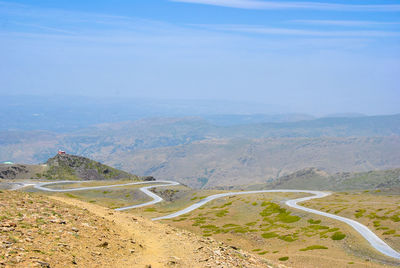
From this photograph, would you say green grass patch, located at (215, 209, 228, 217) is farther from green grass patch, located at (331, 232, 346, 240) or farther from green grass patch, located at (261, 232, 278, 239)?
green grass patch, located at (331, 232, 346, 240)

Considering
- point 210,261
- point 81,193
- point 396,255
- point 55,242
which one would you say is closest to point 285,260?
point 396,255

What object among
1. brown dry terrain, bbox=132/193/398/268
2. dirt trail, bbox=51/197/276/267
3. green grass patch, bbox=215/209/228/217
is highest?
dirt trail, bbox=51/197/276/267

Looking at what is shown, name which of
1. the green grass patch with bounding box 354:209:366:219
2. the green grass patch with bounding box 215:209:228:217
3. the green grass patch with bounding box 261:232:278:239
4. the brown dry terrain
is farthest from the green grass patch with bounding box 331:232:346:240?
the green grass patch with bounding box 215:209:228:217

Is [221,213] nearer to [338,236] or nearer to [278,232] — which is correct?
[278,232]

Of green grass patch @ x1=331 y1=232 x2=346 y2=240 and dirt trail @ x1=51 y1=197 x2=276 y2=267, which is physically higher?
dirt trail @ x1=51 y1=197 x2=276 y2=267

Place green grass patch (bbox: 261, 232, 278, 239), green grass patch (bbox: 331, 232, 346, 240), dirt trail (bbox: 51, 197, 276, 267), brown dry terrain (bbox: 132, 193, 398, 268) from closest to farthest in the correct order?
1. dirt trail (bbox: 51, 197, 276, 267)
2. brown dry terrain (bbox: 132, 193, 398, 268)
3. green grass patch (bbox: 331, 232, 346, 240)
4. green grass patch (bbox: 261, 232, 278, 239)

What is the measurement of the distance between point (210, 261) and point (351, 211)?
265 feet

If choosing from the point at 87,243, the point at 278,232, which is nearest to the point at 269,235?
the point at 278,232

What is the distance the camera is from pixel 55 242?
33.4m

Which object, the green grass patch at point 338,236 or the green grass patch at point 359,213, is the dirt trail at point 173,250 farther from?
the green grass patch at point 359,213

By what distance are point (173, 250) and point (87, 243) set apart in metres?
9.37

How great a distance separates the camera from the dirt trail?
3653 cm

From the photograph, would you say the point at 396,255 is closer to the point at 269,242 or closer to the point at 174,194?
the point at 269,242

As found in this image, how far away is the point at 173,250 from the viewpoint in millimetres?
40656
